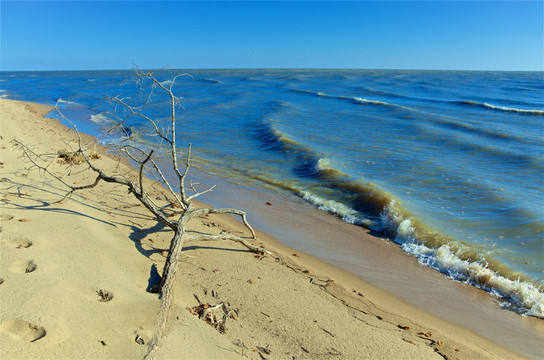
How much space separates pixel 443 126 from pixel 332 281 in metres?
14.1

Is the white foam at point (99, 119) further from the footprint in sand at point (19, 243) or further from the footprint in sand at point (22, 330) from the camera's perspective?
the footprint in sand at point (22, 330)

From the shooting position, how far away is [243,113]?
2086cm

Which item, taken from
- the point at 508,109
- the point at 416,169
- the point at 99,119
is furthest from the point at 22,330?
the point at 508,109

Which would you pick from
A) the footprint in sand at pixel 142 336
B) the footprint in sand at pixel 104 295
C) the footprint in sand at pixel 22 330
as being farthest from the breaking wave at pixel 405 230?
the footprint in sand at pixel 22 330

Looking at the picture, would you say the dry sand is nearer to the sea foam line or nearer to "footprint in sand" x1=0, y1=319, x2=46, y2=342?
"footprint in sand" x1=0, y1=319, x2=46, y2=342

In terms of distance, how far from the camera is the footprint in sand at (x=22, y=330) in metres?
2.77

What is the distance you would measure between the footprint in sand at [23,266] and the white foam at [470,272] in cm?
514

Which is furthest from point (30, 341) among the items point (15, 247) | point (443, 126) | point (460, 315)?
point (443, 126)

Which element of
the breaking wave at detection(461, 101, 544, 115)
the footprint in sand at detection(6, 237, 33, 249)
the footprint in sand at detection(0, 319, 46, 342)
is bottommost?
the footprint in sand at detection(0, 319, 46, 342)

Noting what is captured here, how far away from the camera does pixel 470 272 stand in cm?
536

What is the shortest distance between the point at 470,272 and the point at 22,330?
211 inches

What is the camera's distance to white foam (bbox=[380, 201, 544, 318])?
4723mm

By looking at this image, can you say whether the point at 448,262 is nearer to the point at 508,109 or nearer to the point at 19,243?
the point at 19,243

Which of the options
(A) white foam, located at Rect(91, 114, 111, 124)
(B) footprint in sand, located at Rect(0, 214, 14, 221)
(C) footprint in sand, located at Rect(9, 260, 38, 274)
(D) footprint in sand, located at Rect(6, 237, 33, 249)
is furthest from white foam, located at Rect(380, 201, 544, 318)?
(A) white foam, located at Rect(91, 114, 111, 124)
